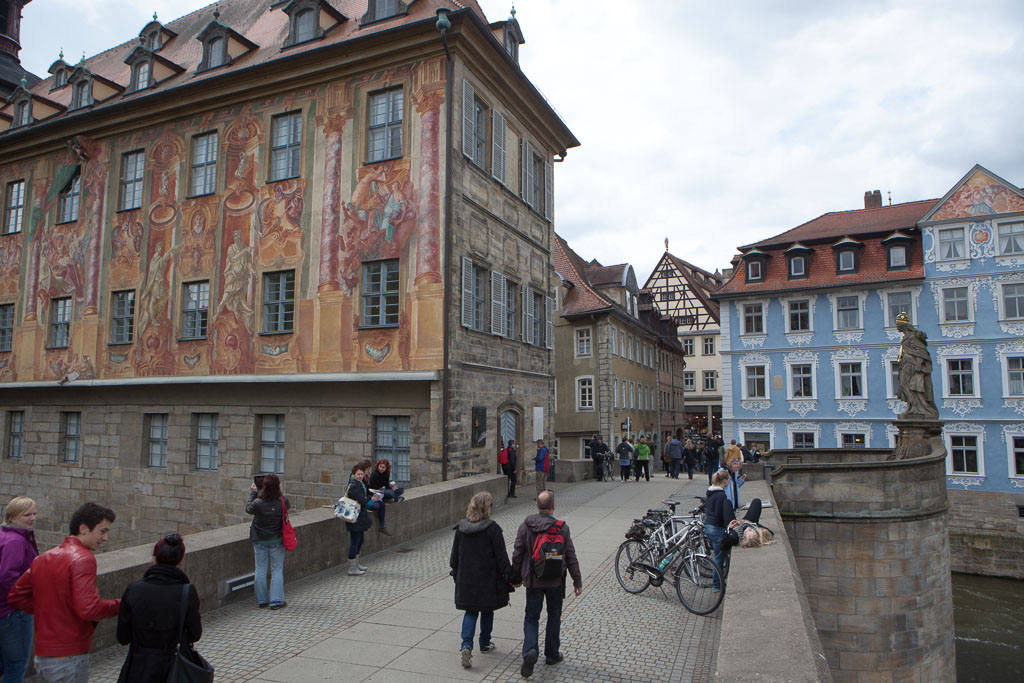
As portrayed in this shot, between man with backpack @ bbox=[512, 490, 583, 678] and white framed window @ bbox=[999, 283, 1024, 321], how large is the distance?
3210 cm

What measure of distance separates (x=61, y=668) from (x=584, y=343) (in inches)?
1426

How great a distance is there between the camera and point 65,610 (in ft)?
13.9

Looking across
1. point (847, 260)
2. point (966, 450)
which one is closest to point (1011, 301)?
point (966, 450)

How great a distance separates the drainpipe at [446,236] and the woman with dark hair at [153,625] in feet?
41.2

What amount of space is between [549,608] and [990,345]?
31.9 m

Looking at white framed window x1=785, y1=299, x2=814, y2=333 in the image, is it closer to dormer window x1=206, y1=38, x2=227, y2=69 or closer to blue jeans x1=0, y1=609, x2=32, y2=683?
dormer window x1=206, y1=38, x2=227, y2=69

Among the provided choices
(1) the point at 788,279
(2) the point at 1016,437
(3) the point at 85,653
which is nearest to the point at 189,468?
(3) the point at 85,653

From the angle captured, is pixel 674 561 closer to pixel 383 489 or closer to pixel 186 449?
pixel 383 489

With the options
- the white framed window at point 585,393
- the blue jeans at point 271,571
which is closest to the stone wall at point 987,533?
the white framed window at point 585,393

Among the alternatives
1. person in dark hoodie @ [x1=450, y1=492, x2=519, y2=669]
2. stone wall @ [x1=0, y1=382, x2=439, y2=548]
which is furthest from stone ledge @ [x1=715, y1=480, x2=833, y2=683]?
stone wall @ [x1=0, y1=382, x2=439, y2=548]

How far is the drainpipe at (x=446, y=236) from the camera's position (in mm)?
16859

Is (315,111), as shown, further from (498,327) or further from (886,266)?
(886,266)

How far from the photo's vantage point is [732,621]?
5625mm

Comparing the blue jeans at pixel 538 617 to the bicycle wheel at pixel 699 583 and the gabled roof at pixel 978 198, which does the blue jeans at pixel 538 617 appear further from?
the gabled roof at pixel 978 198
